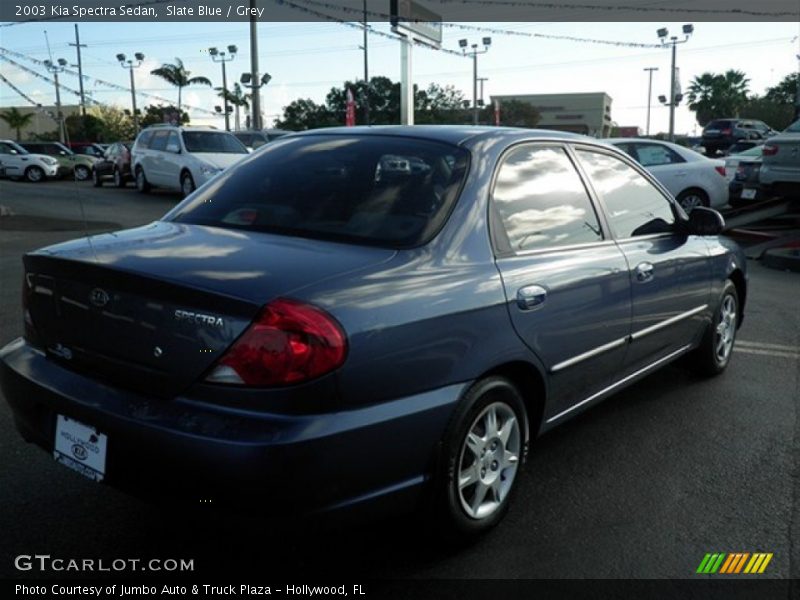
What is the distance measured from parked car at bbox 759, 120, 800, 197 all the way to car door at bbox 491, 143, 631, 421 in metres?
8.92

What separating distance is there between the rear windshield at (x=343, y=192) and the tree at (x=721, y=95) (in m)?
77.8

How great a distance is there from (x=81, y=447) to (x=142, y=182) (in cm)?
1890

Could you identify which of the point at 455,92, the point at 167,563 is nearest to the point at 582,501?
the point at 167,563

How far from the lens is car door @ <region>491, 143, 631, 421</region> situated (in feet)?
9.77

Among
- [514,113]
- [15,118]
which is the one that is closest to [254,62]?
[15,118]

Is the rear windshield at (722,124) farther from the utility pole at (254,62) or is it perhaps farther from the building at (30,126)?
the building at (30,126)

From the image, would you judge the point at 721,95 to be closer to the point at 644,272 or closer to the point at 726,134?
the point at 726,134

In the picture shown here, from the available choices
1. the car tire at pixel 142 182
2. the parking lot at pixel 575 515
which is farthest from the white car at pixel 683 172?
the car tire at pixel 142 182

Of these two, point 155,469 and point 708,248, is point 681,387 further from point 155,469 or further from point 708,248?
point 155,469

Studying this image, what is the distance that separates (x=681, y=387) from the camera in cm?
481

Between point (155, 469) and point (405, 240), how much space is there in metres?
1.15

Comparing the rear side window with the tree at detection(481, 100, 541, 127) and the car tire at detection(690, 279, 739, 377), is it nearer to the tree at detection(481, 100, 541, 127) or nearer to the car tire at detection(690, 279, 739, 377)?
the car tire at detection(690, 279, 739, 377)

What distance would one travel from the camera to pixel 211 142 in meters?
17.4

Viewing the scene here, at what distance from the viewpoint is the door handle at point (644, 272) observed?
3.72 metres
